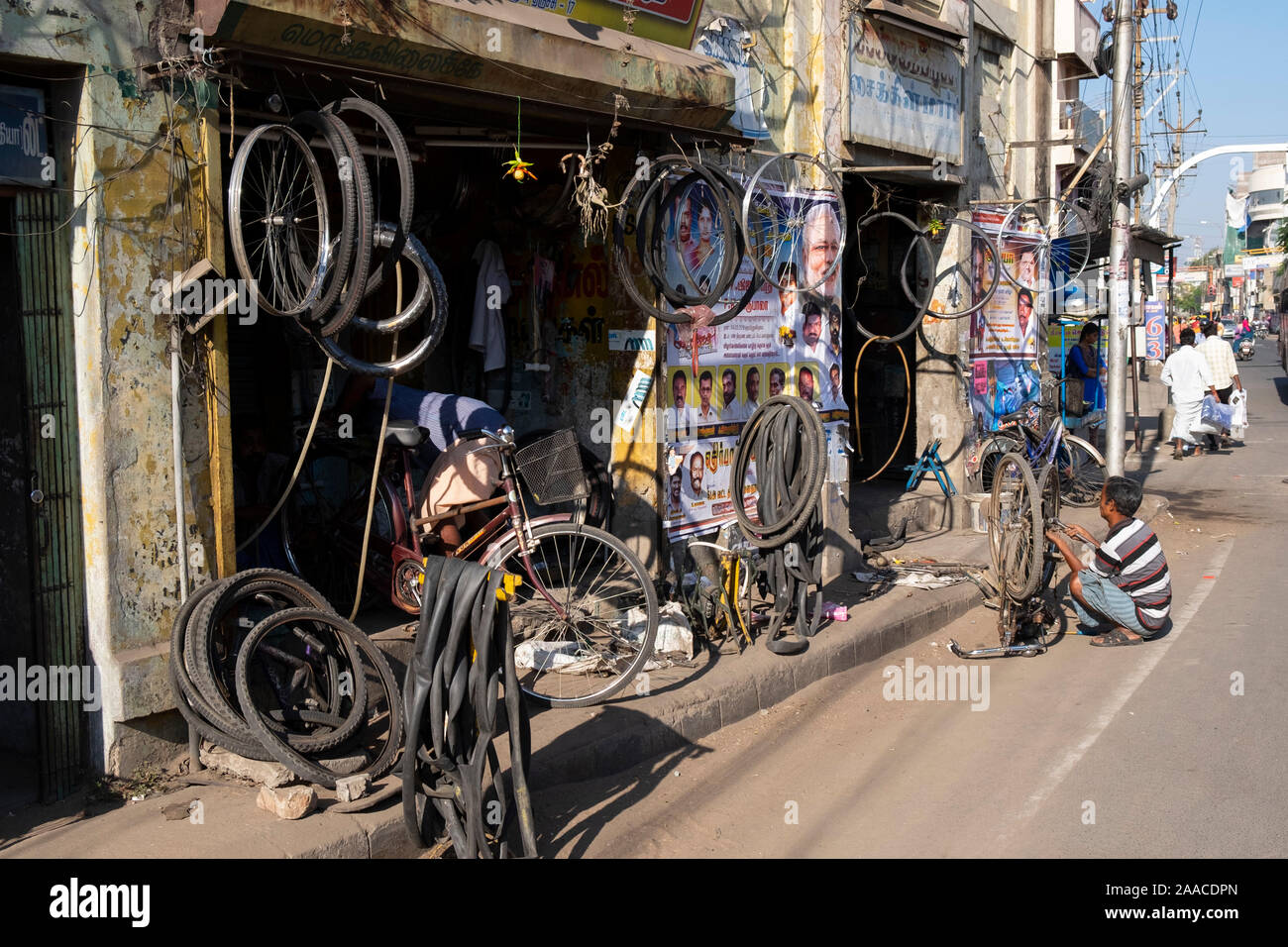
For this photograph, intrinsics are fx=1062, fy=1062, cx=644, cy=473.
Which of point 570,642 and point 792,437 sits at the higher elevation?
point 792,437

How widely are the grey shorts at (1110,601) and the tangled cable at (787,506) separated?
1.99 meters

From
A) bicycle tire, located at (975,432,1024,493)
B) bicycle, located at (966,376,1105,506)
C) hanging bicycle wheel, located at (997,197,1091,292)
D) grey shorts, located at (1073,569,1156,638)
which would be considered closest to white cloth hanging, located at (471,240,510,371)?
grey shorts, located at (1073,569,1156,638)

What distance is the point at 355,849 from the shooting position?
443 cm

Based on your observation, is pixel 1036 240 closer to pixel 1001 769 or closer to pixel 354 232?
pixel 1001 769

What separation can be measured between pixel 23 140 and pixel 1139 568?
7.28 m

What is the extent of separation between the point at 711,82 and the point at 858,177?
14.1ft

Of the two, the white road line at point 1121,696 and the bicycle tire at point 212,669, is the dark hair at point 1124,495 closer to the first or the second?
the white road line at point 1121,696

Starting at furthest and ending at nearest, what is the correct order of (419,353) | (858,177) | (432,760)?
(858,177) < (419,353) < (432,760)

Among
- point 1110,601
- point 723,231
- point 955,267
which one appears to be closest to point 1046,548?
point 1110,601

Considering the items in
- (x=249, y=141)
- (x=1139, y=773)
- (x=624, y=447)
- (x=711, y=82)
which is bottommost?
(x=1139, y=773)

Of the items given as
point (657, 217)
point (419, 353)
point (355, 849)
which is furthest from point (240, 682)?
point (657, 217)

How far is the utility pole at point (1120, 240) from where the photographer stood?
487 inches

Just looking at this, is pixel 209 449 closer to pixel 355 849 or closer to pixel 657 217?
pixel 355 849

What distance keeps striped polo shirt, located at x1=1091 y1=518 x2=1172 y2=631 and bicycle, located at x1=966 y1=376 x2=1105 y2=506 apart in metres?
4.27
